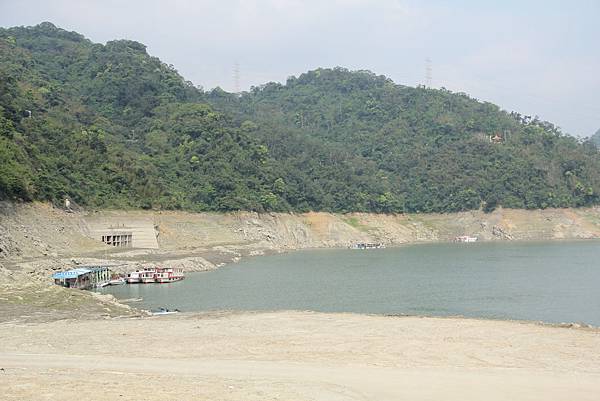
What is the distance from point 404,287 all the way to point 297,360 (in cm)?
3302

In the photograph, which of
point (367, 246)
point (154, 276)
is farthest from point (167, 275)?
point (367, 246)

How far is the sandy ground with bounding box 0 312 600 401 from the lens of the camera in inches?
642

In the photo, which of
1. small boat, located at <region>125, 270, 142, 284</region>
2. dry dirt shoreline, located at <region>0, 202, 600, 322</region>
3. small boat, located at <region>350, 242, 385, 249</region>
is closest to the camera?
dry dirt shoreline, located at <region>0, 202, 600, 322</region>

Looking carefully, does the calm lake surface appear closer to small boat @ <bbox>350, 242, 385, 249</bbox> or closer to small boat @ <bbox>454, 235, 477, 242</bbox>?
small boat @ <bbox>350, 242, 385, 249</bbox>

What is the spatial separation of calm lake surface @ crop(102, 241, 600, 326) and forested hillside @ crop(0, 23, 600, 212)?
72.4 ft

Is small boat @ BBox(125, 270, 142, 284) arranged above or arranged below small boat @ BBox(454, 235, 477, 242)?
above

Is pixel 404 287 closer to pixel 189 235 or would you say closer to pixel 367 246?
pixel 189 235

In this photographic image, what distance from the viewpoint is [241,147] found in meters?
118

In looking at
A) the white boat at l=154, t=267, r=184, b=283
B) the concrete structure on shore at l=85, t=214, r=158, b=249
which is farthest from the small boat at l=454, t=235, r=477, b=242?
the white boat at l=154, t=267, r=184, b=283

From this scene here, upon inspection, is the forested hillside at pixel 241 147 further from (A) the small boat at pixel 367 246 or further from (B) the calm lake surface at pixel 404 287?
(B) the calm lake surface at pixel 404 287

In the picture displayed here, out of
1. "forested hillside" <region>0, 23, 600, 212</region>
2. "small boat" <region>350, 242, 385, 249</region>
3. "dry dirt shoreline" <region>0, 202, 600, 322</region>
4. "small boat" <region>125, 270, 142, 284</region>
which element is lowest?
"small boat" <region>350, 242, 385, 249</region>

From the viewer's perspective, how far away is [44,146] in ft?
267

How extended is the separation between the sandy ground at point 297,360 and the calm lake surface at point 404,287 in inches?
460

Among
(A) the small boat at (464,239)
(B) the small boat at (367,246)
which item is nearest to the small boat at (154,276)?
(B) the small boat at (367,246)
